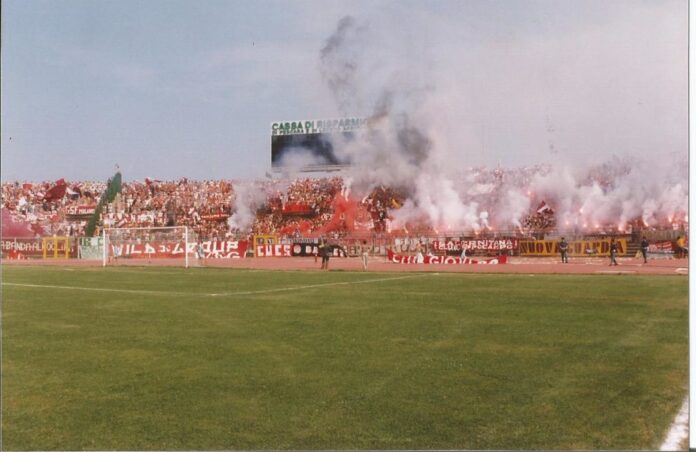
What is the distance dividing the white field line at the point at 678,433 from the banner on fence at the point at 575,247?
3404 centimetres

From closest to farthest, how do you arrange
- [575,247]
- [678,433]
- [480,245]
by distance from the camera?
[678,433]
[575,247]
[480,245]

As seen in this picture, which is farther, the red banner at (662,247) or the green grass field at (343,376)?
the red banner at (662,247)

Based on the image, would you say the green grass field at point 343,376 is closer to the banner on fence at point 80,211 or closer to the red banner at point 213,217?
the banner on fence at point 80,211

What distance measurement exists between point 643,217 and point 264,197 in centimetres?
3306

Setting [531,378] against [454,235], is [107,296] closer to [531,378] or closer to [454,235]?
[531,378]

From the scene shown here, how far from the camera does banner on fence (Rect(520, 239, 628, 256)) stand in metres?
37.0

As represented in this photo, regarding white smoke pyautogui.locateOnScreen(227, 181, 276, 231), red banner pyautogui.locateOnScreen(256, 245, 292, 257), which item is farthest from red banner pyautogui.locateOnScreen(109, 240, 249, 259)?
white smoke pyautogui.locateOnScreen(227, 181, 276, 231)

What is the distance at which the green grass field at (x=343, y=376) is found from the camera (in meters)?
4.57

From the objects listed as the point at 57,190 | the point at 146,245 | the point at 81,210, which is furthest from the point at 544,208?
the point at 57,190

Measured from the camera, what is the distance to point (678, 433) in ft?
14.8

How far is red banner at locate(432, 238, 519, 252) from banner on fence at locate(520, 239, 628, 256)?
0.79 m

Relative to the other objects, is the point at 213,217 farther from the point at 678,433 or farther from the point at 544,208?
the point at 678,433

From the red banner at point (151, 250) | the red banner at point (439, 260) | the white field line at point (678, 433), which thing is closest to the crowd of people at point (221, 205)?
the red banner at point (151, 250)

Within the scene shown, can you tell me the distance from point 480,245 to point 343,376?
3572cm
